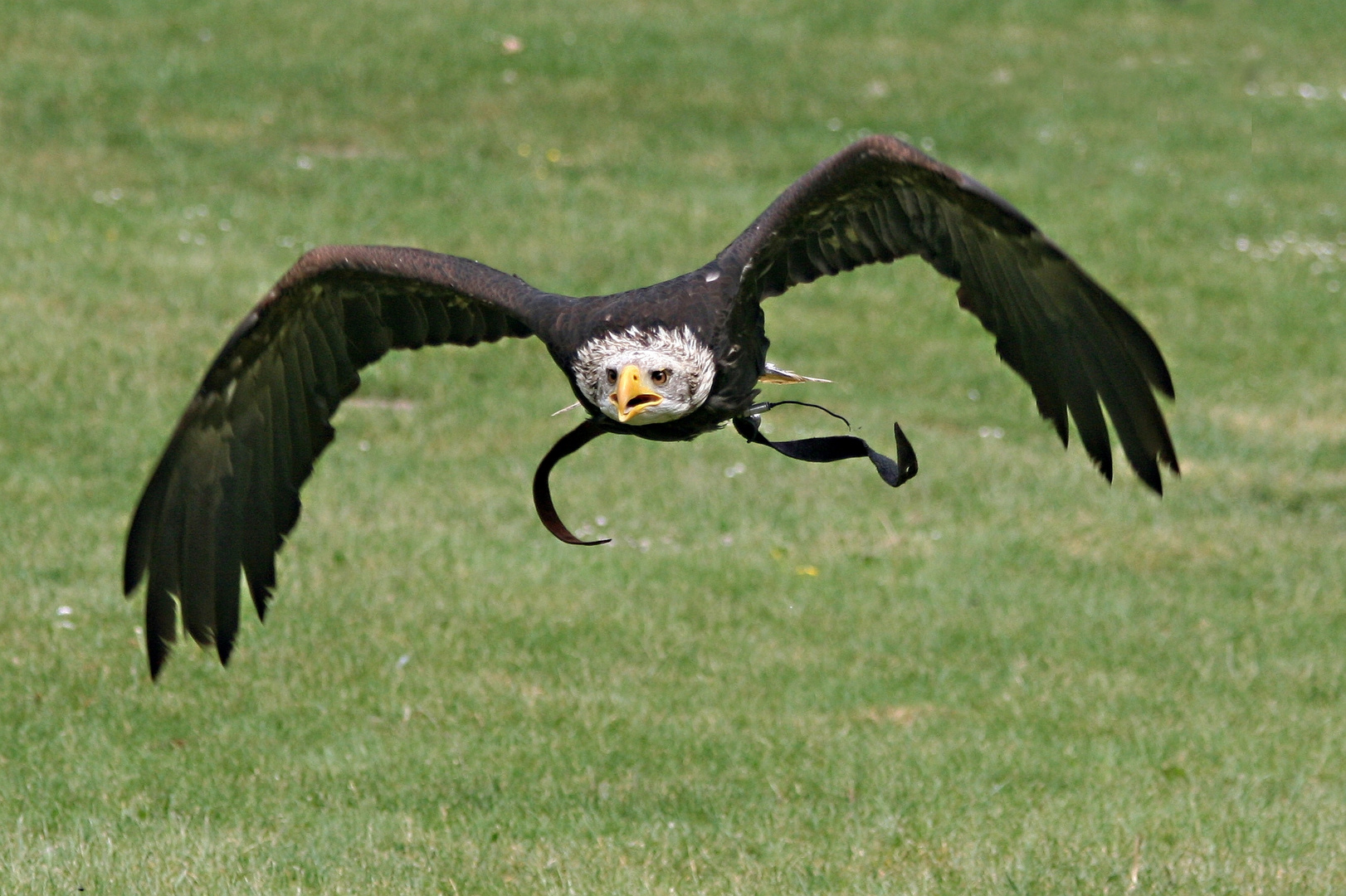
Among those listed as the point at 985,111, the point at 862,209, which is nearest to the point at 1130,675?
the point at 862,209

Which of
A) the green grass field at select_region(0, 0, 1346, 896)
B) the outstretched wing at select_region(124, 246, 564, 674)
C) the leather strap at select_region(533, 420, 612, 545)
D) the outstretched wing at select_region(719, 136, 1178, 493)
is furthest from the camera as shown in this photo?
the green grass field at select_region(0, 0, 1346, 896)

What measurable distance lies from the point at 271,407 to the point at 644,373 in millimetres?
1920

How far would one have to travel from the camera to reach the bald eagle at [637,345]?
5355 millimetres

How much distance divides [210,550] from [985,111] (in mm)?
13586

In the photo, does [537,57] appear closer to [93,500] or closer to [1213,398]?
[1213,398]

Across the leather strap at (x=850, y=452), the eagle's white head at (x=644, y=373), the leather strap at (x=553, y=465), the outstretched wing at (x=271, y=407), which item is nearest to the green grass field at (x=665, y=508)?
the outstretched wing at (x=271, y=407)

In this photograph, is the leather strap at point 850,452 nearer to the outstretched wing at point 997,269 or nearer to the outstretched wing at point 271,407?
the outstretched wing at point 997,269

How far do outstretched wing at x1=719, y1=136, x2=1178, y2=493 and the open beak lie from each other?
1.90 feet

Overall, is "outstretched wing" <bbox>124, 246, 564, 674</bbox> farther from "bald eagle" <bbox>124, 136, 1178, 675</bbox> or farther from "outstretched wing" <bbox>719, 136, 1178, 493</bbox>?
"outstretched wing" <bbox>719, 136, 1178, 493</bbox>

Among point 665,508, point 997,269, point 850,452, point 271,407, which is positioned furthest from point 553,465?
point 665,508

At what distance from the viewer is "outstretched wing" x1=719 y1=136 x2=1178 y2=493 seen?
5156 mm

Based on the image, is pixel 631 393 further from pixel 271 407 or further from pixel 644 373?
pixel 271 407

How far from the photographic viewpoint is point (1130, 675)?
28.0ft

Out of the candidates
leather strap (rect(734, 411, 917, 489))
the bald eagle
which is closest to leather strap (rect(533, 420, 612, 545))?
the bald eagle
